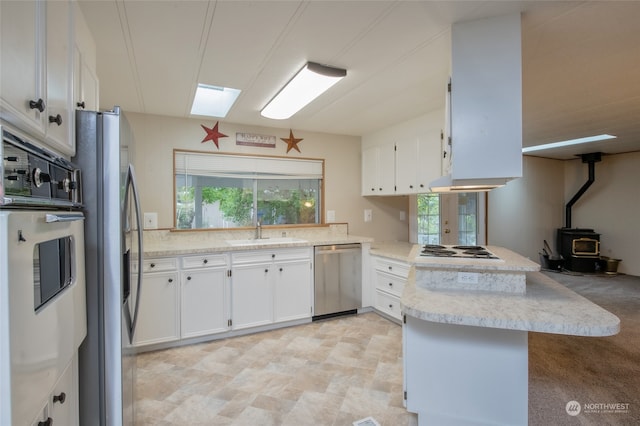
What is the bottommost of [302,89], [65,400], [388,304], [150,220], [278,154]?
[388,304]

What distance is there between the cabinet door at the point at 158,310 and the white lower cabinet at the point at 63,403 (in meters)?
1.56

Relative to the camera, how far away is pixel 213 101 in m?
3.01

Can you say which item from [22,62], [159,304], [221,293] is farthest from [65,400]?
[221,293]

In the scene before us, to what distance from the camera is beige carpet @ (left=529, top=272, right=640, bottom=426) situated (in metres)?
1.90

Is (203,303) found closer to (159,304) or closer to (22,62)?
(159,304)

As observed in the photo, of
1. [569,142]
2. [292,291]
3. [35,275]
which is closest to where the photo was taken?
[35,275]

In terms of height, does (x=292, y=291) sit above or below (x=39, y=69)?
below

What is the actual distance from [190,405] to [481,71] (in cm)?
267

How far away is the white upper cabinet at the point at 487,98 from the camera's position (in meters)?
1.62

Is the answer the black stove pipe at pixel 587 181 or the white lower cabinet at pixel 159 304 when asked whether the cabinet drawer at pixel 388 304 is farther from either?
the black stove pipe at pixel 587 181

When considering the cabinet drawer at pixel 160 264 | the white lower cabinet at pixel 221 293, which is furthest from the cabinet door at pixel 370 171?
the cabinet drawer at pixel 160 264

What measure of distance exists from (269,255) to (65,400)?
2.11 meters

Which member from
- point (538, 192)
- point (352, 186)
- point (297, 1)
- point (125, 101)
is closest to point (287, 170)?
point (352, 186)

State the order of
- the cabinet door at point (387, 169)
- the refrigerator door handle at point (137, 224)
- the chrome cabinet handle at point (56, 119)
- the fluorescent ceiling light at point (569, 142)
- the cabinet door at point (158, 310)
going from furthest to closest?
the fluorescent ceiling light at point (569, 142)
the cabinet door at point (387, 169)
the cabinet door at point (158, 310)
the refrigerator door handle at point (137, 224)
the chrome cabinet handle at point (56, 119)
